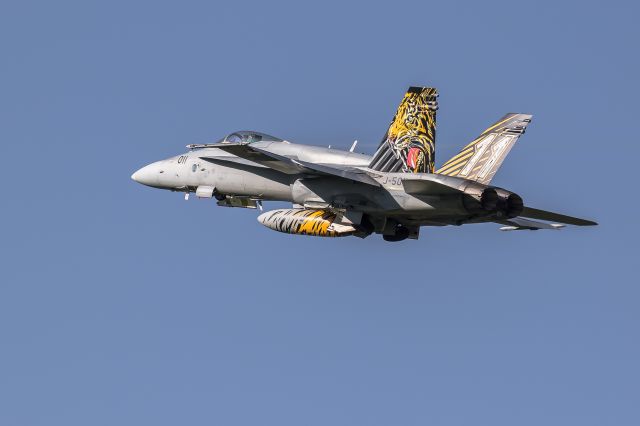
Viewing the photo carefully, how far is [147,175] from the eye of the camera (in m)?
40.7

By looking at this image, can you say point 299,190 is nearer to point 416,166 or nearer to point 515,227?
point 416,166

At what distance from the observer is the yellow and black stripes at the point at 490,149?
36.2 meters

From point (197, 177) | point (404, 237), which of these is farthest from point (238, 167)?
point (404, 237)

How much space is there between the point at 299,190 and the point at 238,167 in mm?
1996

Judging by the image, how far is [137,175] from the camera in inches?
1612

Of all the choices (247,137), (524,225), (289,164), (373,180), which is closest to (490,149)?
(373,180)

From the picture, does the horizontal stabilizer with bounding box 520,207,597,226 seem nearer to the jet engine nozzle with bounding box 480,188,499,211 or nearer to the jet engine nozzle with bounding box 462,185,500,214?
the jet engine nozzle with bounding box 462,185,500,214

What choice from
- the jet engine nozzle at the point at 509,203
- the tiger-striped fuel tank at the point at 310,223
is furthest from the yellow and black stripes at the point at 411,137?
the jet engine nozzle at the point at 509,203

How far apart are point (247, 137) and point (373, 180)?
485cm

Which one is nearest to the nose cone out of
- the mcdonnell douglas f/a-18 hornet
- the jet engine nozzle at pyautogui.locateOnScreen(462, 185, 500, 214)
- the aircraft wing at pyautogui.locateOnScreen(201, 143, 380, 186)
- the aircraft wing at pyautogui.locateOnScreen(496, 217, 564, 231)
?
the mcdonnell douglas f/a-18 hornet

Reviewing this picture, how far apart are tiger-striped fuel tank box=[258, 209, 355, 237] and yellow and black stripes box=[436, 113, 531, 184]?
298cm

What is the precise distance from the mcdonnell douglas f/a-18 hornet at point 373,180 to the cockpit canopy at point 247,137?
0.08ft

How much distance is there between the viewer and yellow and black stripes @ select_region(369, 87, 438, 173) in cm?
3744

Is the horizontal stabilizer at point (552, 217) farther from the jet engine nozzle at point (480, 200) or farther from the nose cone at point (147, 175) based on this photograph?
the nose cone at point (147, 175)
